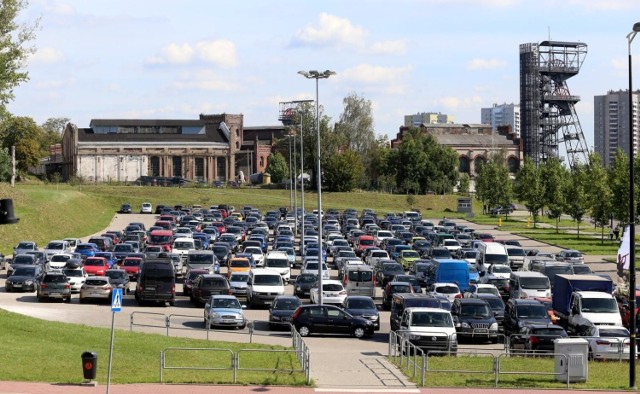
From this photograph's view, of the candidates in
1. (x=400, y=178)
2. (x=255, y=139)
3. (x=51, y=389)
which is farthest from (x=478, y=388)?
(x=255, y=139)

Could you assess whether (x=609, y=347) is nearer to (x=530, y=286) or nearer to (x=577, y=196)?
(x=530, y=286)

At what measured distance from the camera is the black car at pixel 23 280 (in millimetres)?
47938

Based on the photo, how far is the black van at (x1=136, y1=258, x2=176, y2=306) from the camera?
4397 cm

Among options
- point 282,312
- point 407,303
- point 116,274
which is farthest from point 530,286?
point 116,274

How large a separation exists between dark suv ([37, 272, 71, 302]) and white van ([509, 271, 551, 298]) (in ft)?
61.4

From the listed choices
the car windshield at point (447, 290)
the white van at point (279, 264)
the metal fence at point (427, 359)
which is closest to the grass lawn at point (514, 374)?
the metal fence at point (427, 359)

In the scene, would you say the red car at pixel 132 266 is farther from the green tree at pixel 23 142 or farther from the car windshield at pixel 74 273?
the green tree at pixel 23 142

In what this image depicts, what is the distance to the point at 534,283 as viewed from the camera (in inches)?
→ 1742

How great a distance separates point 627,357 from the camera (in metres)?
30.8

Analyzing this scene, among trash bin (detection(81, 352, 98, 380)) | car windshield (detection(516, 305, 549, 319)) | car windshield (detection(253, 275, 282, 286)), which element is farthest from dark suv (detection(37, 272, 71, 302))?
trash bin (detection(81, 352, 98, 380))

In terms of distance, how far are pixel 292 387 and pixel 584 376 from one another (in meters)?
7.37

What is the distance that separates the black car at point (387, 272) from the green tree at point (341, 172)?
84.6 meters

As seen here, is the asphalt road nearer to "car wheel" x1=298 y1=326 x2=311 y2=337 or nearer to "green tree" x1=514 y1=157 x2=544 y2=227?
"car wheel" x1=298 y1=326 x2=311 y2=337

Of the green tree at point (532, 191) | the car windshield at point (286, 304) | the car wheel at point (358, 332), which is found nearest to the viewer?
the car wheel at point (358, 332)
